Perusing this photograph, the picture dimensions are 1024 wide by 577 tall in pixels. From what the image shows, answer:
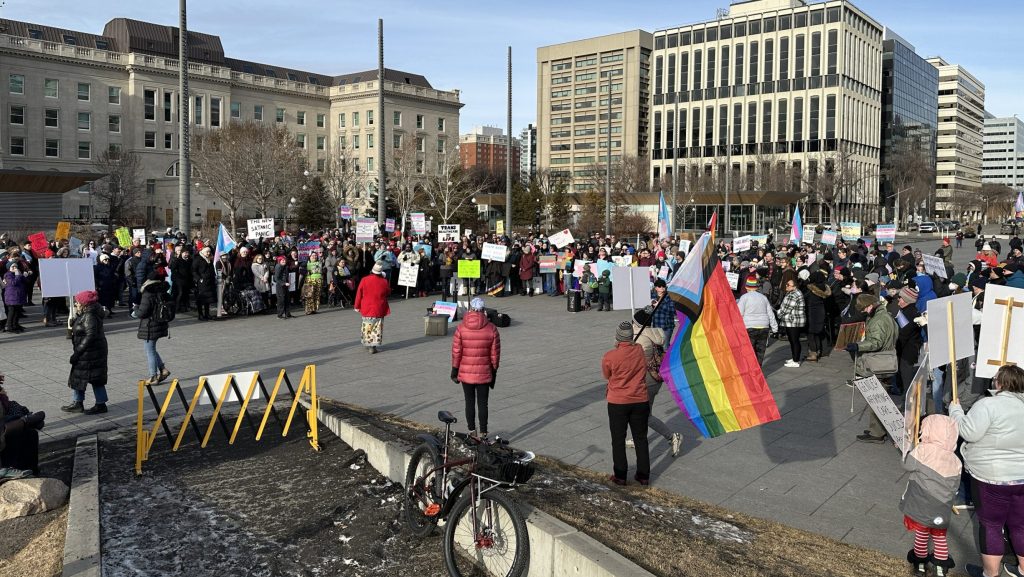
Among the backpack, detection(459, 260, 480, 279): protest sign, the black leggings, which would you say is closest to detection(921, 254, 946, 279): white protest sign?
detection(459, 260, 480, 279): protest sign

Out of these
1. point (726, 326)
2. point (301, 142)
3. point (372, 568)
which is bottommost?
point (372, 568)

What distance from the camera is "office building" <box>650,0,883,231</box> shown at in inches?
3750

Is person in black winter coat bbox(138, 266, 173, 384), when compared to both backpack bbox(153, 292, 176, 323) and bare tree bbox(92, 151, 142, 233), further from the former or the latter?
bare tree bbox(92, 151, 142, 233)

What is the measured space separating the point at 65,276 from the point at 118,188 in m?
63.1

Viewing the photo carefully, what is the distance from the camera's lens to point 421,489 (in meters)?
6.40

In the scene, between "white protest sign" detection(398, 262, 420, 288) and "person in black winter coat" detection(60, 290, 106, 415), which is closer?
"person in black winter coat" detection(60, 290, 106, 415)

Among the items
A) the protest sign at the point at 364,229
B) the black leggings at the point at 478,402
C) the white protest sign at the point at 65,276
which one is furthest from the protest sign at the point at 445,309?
the black leggings at the point at 478,402

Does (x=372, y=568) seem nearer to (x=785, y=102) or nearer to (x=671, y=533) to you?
(x=671, y=533)

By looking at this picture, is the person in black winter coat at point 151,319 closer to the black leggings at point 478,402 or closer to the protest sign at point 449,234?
the black leggings at point 478,402

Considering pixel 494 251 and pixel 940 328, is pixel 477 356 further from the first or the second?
pixel 494 251

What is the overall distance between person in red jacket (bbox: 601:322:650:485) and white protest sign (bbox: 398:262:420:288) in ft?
54.3

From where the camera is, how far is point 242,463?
8.58m

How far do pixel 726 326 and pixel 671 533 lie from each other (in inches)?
88.9

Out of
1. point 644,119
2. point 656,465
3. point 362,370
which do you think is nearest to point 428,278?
point 362,370
